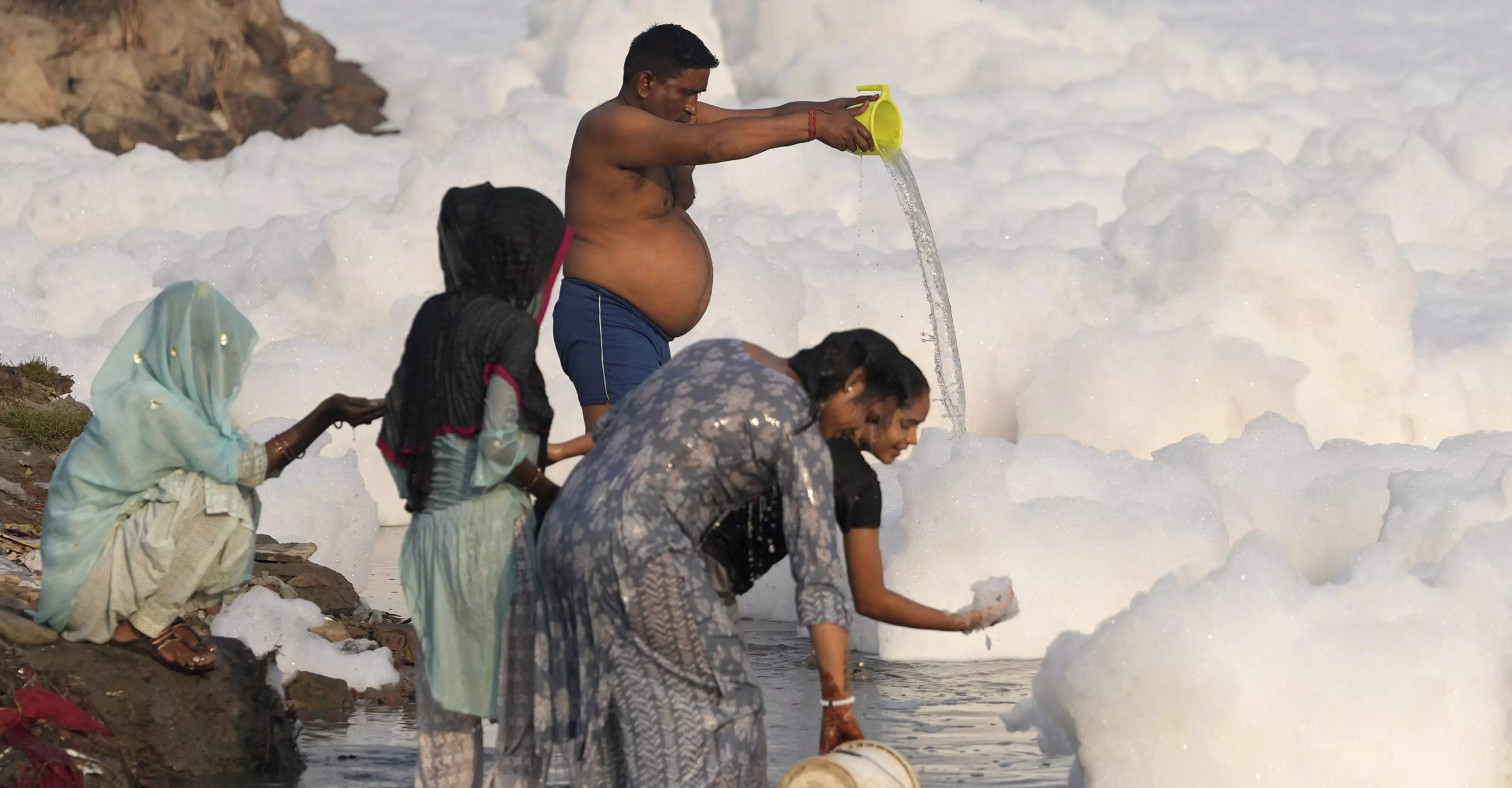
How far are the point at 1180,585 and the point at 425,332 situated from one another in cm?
206

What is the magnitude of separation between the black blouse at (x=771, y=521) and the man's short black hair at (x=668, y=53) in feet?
5.34

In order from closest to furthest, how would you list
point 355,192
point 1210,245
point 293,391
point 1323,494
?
1. point 1323,494
2. point 293,391
3. point 1210,245
4. point 355,192

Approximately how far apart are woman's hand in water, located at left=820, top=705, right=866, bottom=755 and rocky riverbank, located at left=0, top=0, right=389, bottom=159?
56.0ft

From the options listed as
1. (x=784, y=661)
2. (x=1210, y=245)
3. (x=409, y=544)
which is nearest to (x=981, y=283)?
(x=1210, y=245)

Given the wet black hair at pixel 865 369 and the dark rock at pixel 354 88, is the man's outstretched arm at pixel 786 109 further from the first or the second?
the dark rock at pixel 354 88

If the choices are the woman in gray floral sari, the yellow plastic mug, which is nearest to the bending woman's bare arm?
the woman in gray floral sari

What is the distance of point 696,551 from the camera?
3.87 meters

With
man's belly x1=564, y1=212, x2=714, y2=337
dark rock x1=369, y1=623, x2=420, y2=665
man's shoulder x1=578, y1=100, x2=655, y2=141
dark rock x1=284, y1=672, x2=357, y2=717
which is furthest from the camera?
dark rock x1=369, y1=623, x2=420, y2=665

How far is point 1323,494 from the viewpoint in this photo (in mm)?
8156

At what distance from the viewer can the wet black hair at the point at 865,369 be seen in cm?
382

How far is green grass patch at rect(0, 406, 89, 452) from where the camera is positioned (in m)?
9.29

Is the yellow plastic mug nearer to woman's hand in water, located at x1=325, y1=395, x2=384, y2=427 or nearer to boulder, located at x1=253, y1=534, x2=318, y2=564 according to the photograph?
woman's hand in water, located at x1=325, y1=395, x2=384, y2=427

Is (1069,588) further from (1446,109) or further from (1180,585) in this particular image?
(1446,109)

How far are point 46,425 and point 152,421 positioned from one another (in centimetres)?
527
